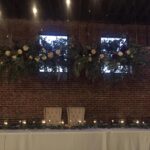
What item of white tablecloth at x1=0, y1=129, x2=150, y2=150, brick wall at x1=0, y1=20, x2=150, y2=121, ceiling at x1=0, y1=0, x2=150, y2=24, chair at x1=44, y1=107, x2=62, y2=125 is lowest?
white tablecloth at x1=0, y1=129, x2=150, y2=150

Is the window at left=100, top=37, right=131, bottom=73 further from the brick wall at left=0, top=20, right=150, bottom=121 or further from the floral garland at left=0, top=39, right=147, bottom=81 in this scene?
the brick wall at left=0, top=20, right=150, bottom=121

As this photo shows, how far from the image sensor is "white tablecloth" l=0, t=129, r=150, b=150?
409 centimetres

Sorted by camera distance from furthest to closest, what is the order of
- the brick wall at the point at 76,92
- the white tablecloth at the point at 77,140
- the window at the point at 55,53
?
the brick wall at the point at 76,92 < the window at the point at 55,53 < the white tablecloth at the point at 77,140

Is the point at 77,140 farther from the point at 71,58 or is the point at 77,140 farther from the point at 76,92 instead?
the point at 76,92

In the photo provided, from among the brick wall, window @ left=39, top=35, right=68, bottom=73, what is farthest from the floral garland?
the brick wall

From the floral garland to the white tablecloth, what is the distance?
2.20m

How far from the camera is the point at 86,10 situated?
6.73 m

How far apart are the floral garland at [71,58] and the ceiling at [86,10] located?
2.45 ft

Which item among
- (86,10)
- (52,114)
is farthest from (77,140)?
(86,10)

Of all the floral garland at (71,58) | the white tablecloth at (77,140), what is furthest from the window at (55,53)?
the white tablecloth at (77,140)

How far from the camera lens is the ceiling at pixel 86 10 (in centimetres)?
630

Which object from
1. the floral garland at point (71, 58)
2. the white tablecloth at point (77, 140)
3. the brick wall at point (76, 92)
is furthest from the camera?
the brick wall at point (76, 92)

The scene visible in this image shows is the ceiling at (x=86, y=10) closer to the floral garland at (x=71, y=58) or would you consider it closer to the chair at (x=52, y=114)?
the floral garland at (x=71, y=58)

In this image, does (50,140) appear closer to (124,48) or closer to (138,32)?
(124,48)
